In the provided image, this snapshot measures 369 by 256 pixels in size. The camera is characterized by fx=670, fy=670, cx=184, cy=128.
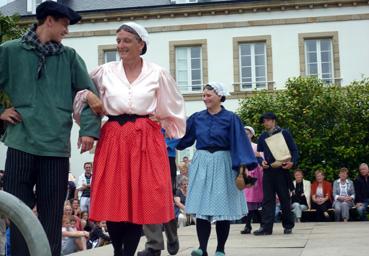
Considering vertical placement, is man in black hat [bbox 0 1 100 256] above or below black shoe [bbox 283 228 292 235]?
above

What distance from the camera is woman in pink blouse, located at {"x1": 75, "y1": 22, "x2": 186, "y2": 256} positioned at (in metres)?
4.80

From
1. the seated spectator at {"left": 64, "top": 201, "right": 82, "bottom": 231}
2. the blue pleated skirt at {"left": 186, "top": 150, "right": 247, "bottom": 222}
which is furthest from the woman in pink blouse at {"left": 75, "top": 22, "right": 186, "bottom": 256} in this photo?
the seated spectator at {"left": 64, "top": 201, "right": 82, "bottom": 231}

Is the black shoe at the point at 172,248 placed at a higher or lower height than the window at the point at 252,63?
lower

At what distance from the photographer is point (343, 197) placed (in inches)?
634

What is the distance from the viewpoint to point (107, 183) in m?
4.84

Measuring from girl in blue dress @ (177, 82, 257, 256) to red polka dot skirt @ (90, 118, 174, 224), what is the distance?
176 cm

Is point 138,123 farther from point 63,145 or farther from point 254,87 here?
point 254,87

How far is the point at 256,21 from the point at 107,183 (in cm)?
2302

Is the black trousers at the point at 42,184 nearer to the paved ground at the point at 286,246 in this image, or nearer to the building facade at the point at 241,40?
the paved ground at the point at 286,246

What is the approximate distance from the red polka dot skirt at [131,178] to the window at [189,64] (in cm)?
2232

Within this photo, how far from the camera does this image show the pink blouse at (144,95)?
496 cm

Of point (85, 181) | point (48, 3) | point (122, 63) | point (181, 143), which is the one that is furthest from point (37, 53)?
point (85, 181)

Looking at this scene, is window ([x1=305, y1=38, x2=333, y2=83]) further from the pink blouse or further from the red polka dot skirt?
the red polka dot skirt

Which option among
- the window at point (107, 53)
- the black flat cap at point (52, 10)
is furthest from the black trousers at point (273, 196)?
the window at point (107, 53)
